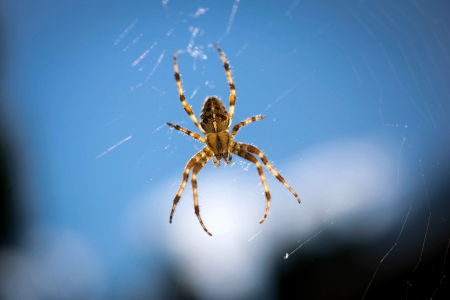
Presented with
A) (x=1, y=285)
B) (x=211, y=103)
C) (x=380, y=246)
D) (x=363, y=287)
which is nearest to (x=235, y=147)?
(x=211, y=103)

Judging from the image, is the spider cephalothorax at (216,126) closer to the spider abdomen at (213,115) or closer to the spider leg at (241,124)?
the spider abdomen at (213,115)

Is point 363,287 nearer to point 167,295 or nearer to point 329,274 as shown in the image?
point 329,274

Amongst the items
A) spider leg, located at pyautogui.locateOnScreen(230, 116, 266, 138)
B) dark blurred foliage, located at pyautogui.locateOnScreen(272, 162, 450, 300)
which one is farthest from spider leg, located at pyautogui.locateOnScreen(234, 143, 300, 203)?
dark blurred foliage, located at pyautogui.locateOnScreen(272, 162, 450, 300)

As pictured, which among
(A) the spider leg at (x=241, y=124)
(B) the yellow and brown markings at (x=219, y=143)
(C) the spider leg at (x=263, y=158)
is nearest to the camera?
(C) the spider leg at (x=263, y=158)

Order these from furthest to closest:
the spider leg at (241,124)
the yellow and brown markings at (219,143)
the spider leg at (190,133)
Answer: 1. the yellow and brown markings at (219,143)
2. the spider leg at (241,124)
3. the spider leg at (190,133)

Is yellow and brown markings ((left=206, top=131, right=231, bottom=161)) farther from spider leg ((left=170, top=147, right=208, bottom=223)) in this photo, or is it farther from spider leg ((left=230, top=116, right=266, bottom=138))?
spider leg ((left=170, top=147, right=208, bottom=223))

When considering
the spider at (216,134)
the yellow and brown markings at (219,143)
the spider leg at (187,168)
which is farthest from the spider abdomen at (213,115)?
the spider leg at (187,168)

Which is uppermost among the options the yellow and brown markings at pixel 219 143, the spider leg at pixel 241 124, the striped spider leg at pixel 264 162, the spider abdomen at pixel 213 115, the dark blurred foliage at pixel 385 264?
the spider abdomen at pixel 213 115

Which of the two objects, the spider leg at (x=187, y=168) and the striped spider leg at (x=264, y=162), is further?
the spider leg at (x=187, y=168)
